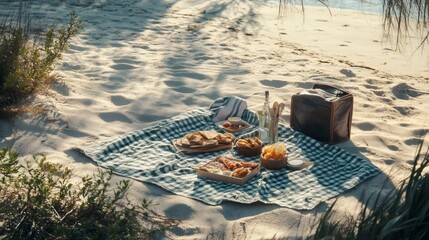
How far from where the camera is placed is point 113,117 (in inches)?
241

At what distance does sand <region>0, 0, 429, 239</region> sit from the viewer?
4.66m

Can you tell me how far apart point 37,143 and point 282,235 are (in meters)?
2.17

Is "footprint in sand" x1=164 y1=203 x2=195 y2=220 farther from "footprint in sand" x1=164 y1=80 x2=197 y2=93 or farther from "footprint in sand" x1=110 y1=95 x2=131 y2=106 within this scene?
"footprint in sand" x1=164 y1=80 x2=197 y2=93

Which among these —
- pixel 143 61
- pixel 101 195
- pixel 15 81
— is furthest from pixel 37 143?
pixel 143 61

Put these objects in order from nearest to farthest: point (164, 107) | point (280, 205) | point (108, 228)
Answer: point (108, 228) < point (280, 205) < point (164, 107)

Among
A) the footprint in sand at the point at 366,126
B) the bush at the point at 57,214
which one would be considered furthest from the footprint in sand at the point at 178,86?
the bush at the point at 57,214

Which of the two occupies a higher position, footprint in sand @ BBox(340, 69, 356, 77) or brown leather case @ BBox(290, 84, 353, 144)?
brown leather case @ BBox(290, 84, 353, 144)

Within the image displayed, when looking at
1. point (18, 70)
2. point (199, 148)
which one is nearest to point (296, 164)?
point (199, 148)

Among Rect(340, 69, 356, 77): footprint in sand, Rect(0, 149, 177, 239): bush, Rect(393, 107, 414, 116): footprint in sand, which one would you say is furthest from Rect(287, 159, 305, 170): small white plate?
Rect(340, 69, 356, 77): footprint in sand

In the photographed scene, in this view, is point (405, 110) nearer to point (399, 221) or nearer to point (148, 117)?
point (148, 117)

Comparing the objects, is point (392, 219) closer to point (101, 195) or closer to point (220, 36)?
point (101, 195)

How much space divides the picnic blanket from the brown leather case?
117 mm

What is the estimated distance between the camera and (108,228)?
12.6 feet

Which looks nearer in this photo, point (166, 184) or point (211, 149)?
point (166, 184)
